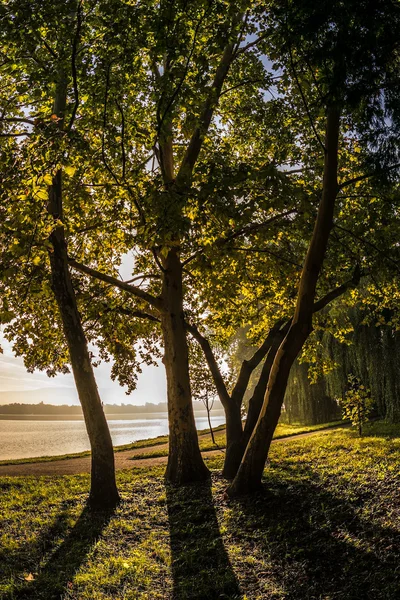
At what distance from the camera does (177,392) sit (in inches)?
404

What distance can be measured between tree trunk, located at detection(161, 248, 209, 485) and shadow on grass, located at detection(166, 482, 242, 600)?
1.17m

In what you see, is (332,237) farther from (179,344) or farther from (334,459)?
(334,459)

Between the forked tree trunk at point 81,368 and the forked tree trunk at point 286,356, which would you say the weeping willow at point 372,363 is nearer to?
the forked tree trunk at point 286,356

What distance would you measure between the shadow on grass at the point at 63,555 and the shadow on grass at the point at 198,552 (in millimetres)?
1207

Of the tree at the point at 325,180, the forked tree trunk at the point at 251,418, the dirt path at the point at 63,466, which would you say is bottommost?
the dirt path at the point at 63,466

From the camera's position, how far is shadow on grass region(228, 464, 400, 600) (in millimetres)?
4258

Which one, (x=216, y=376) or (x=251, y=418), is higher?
(x=216, y=376)

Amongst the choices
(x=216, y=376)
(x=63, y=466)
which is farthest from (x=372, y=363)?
(x=63, y=466)

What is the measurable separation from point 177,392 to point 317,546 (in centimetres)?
538

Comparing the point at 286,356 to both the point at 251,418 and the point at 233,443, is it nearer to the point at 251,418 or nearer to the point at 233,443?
the point at 251,418

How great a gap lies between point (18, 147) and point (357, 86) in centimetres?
487

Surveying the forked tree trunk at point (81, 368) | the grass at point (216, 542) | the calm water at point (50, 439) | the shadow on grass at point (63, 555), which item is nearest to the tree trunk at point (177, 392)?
the grass at point (216, 542)

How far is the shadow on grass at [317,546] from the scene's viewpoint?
Result: 426 centimetres

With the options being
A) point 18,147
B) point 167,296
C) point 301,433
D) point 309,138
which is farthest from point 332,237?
point 301,433
